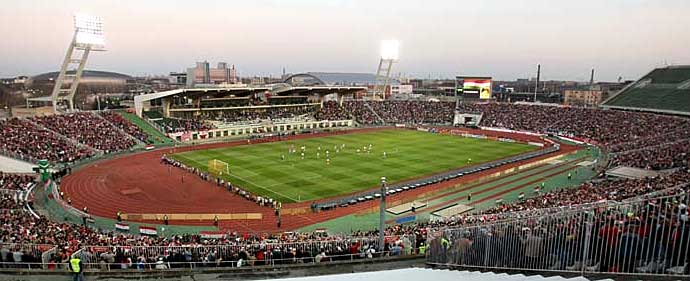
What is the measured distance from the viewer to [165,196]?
3139 centimetres

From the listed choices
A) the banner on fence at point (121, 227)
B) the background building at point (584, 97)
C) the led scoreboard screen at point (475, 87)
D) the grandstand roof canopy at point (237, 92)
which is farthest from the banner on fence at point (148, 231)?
the background building at point (584, 97)

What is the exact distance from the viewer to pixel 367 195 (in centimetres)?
3133

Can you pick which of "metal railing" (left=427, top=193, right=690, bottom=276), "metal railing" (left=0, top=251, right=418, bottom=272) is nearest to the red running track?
"metal railing" (left=0, top=251, right=418, bottom=272)

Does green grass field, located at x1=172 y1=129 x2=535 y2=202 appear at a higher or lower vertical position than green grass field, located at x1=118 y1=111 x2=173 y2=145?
lower

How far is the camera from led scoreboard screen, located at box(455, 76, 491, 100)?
280 ft

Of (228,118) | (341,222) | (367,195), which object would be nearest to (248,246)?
(341,222)

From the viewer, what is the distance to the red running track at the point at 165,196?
88.4 feet

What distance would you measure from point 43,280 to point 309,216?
1721 cm

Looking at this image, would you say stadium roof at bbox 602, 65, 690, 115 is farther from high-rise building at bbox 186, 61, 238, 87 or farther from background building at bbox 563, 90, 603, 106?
high-rise building at bbox 186, 61, 238, 87

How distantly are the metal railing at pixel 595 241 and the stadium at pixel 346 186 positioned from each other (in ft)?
0.11

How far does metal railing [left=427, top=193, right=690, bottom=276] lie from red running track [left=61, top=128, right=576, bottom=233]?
16756mm

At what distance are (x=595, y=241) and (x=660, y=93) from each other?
7595 centimetres

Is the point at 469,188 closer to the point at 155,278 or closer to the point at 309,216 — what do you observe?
the point at 309,216

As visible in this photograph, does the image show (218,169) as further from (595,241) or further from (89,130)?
(595,241)
